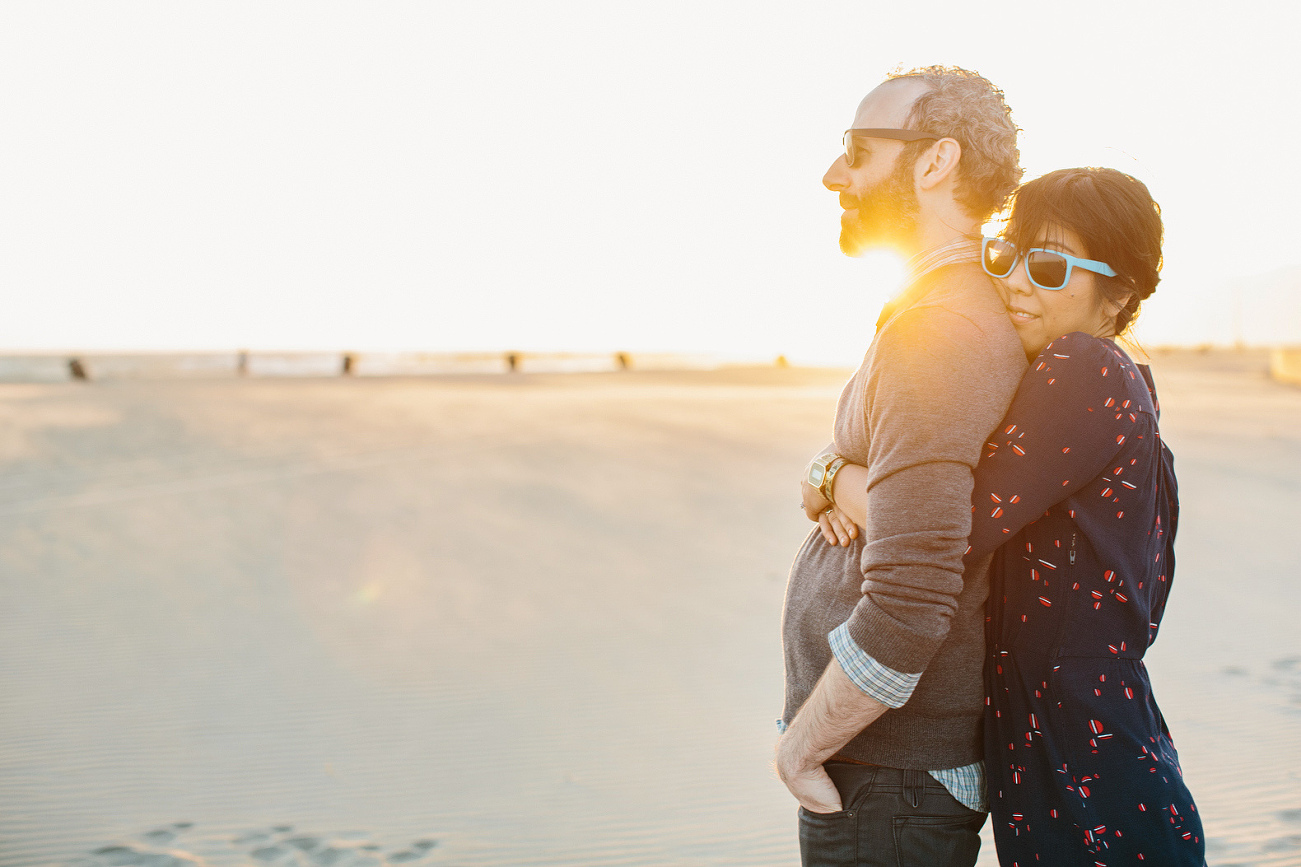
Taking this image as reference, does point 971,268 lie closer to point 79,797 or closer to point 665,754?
point 665,754

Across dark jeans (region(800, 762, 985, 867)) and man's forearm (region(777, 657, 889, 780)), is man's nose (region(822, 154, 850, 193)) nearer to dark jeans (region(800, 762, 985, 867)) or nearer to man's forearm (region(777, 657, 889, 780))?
man's forearm (region(777, 657, 889, 780))

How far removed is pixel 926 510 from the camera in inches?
59.7

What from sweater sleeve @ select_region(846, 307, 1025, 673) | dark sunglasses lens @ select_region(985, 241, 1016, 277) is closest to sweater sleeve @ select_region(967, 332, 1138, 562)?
sweater sleeve @ select_region(846, 307, 1025, 673)

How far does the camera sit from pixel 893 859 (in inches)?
68.0

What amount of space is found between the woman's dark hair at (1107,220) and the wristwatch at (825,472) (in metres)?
0.53

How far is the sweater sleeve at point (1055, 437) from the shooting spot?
5.02 feet

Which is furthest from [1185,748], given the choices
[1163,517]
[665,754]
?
[1163,517]

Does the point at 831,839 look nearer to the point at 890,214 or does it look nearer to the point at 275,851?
the point at 890,214

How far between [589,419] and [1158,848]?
57.0 feet

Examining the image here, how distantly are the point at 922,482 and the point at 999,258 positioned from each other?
0.48 metres

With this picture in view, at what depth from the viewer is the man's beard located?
69.6 inches

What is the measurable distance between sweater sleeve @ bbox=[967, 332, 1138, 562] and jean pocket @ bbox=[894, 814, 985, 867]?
1.83 ft

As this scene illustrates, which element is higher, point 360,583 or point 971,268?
point 971,268

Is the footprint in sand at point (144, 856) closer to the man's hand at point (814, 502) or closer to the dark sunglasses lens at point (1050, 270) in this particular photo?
the man's hand at point (814, 502)
